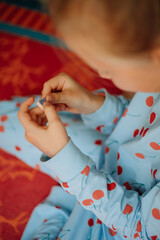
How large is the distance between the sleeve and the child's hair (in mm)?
246

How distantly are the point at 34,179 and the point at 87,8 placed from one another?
712 mm

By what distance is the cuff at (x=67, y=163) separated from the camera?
483 millimetres

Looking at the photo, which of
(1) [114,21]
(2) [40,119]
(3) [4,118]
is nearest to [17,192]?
(3) [4,118]

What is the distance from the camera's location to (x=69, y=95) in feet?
2.00

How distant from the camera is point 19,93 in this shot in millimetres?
1141

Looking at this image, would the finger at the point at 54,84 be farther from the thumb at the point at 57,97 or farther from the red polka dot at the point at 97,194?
the red polka dot at the point at 97,194

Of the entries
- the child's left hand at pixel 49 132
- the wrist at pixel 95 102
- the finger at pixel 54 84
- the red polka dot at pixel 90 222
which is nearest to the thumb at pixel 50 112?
the child's left hand at pixel 49 132

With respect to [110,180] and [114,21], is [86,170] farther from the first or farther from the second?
[114,21]

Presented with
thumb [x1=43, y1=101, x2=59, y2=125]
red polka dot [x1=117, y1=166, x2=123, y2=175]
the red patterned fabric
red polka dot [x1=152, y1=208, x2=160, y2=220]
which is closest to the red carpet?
the red patterned fabric

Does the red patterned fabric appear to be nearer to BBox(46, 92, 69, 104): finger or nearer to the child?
the child

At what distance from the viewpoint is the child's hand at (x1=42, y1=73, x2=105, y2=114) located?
0.58m

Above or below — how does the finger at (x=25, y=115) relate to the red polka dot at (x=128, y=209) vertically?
above

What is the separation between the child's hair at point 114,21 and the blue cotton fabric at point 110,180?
24cm

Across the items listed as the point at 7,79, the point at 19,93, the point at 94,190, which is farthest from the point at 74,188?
the point at 7,79
